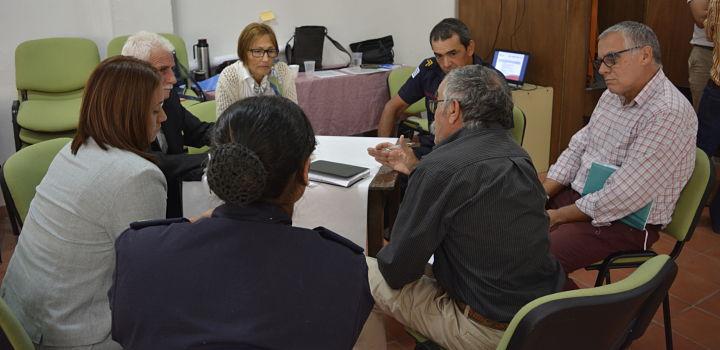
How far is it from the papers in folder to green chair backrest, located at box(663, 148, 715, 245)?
41.7 inches

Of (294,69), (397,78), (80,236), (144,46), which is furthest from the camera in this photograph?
(397,78)

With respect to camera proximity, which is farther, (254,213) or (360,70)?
(360,70)

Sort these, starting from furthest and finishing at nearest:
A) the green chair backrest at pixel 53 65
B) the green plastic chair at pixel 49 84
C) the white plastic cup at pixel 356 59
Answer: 1. the white plastic cup at pixel 356 59
2. the green chair backrest at pixel 53 65
3. the green plastic chair at pixel 49 84

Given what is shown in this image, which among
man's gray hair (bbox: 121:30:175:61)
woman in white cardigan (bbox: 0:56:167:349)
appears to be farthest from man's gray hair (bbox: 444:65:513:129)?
man's gray hair (bbox: 121:30:175:61)

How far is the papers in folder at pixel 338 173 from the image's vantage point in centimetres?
221

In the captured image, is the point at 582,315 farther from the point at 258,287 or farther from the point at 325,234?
the point at 258,287

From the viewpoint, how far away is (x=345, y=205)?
2215 mm

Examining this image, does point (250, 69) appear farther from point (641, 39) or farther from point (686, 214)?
point (686, 214)

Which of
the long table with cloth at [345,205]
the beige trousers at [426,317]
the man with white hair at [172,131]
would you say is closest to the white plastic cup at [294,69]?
the man with white hair at [172,131]

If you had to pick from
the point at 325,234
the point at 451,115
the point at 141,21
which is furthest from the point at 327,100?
the point at 325,234

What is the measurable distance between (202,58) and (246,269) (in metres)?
3.75

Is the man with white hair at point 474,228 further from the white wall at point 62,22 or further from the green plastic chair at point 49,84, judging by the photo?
the white wall at point 62,22

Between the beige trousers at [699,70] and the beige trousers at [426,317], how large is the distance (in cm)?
296

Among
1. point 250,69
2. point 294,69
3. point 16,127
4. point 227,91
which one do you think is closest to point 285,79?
point 250,69
